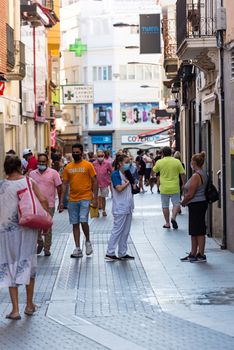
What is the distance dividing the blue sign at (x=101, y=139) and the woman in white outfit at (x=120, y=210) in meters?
63.9

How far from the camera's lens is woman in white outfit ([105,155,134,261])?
51.1 ft

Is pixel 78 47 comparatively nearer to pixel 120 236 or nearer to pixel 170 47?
pixel 170 47

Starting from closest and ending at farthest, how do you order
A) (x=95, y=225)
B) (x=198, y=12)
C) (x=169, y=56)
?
(x=198, y=12)
(x=95, y=225)
(x=169, y=56)

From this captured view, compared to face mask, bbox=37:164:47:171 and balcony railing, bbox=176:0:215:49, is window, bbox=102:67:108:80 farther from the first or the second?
face mask, bbox=37:164:47:171

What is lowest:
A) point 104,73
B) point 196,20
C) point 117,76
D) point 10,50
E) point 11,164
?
point 11,164

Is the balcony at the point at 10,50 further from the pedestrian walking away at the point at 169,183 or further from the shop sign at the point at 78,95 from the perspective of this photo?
the shop sign at the point at 78,95

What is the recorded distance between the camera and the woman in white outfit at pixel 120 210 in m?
15.6

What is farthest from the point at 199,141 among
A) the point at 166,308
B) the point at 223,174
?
the point at 166,308

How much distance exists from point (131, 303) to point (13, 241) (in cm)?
168

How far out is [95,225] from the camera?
2292 cm

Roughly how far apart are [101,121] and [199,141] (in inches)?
2167

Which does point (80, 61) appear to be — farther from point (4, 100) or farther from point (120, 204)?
point (120, 204)

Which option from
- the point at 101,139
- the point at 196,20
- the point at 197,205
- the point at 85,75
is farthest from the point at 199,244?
the point at 101,139

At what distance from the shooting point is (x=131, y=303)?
11.4 m
